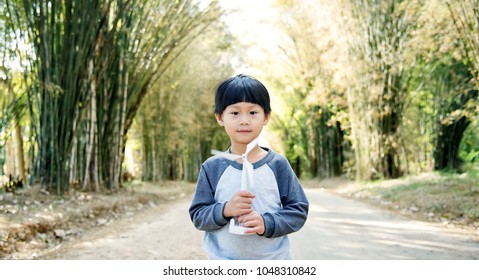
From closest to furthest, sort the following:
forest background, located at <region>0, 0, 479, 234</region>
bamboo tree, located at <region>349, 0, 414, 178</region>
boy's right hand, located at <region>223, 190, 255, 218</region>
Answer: boy's right hand, located at <region>223, 190, 255, 218</region> < forest background, located at <region>0, 0, 479, 234</region> < bamboo tree, located at <region>349, 0, 414, 178</region>

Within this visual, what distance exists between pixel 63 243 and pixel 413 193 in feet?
12.8

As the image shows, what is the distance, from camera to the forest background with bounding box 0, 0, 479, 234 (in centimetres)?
461

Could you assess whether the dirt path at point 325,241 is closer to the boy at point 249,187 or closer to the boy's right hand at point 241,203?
the boy at point 249,187

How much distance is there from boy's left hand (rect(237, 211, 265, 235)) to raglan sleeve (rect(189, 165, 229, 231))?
0.05 metres

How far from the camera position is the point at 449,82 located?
8836 mm

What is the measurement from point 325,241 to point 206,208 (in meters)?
2.18

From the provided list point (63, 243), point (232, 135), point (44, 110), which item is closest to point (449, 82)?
point (44, 110)

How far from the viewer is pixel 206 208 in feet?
3.75

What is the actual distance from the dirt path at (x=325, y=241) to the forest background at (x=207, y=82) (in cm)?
84

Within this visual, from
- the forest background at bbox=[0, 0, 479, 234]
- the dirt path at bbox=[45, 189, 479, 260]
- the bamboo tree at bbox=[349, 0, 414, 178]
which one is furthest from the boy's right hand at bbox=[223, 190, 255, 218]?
the bamboo tree at bbox=[349, 0, 414, 178]

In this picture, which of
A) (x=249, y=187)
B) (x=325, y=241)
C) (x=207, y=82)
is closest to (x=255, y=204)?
(x=249, y=187)

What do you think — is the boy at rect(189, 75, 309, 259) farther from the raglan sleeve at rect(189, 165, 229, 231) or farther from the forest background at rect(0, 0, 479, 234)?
the forest background at rect(0, 0, 479, 234)

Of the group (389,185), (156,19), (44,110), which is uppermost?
(156,19)
